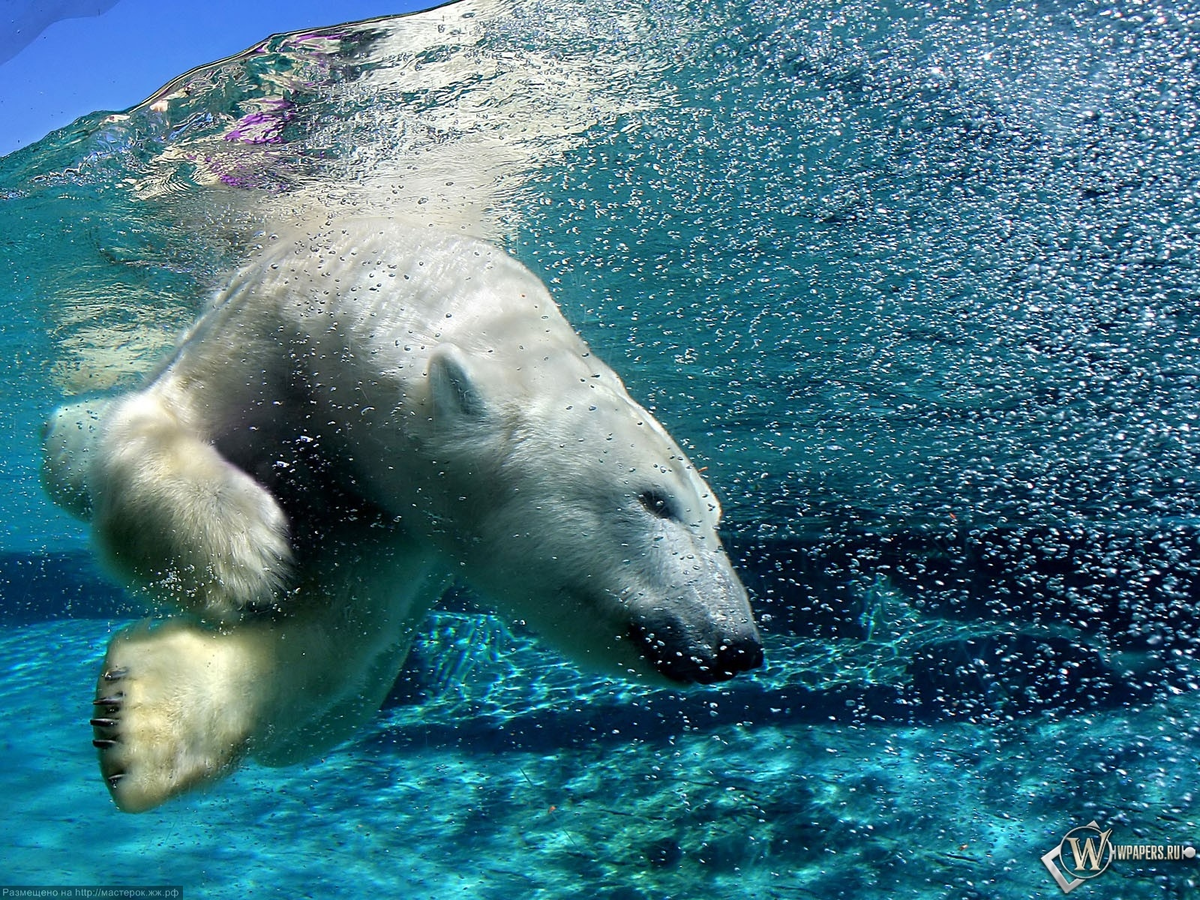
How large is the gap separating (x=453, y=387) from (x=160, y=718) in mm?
926

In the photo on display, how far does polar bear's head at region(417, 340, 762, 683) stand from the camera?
161 cm

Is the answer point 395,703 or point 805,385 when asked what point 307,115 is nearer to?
point 805,385

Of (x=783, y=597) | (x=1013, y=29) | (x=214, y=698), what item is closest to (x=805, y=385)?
(x=783, y=597)

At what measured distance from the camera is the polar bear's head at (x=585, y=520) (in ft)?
5.27

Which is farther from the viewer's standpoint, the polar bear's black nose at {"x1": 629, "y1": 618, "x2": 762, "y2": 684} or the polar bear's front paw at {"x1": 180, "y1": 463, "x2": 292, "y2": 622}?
the polar bear's front paw at {"x1": 180, "y1": 463, "x2": 292, "y2": 622}

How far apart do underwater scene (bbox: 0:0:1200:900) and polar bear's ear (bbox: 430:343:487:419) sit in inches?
15.5

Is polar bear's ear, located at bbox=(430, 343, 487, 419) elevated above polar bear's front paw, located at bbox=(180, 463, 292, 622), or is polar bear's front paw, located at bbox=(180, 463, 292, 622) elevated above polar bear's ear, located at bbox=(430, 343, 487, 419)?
polar bear's ear, located at bbox=(430, 343, 487, 419)

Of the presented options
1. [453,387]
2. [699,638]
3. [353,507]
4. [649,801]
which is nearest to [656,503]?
[699,638]

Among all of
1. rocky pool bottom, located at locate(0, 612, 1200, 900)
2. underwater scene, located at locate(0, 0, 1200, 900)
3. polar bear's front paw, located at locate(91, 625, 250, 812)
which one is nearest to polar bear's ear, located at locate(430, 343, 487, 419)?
underwater scene, located at locate(0, 0, 1200, 900)

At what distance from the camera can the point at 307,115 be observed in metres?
3.27

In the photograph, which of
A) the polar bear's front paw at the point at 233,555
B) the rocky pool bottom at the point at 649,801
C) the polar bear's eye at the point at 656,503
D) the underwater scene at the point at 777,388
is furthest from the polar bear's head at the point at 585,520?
the rocky pool bottom at the point at 649,801

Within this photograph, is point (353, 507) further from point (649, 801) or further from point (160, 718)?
point (649, 801)

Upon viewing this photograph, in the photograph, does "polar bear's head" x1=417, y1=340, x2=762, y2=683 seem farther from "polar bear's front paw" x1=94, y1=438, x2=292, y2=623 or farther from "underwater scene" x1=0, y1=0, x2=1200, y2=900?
"polar bear's front paw" x1=94, y1=438, x2=292, y2=623

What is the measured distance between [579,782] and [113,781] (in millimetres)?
3360
